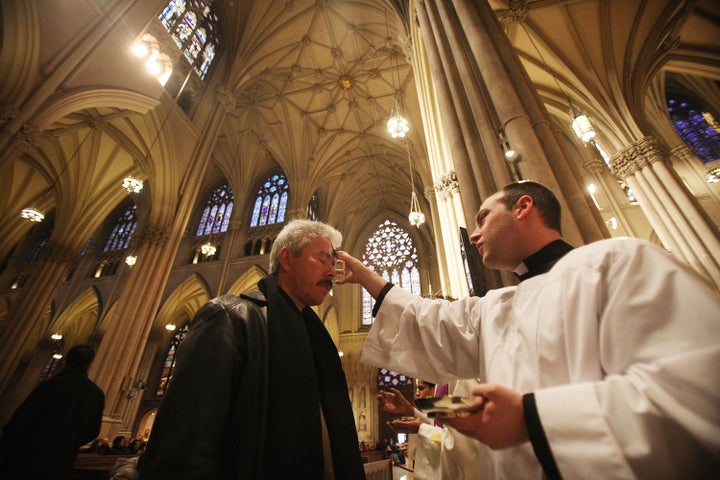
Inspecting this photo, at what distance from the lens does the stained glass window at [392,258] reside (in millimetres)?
17562

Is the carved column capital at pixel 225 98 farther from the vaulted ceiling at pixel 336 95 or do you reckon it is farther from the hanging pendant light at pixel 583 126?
the hanging pendant light at pixel 583 126

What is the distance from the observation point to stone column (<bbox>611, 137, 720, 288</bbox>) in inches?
255

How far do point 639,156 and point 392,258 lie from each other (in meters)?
12.5

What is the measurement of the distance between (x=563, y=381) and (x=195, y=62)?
13.4 m

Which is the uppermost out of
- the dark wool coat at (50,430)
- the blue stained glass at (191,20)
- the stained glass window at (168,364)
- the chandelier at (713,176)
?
the blue stained glass at (191,20)

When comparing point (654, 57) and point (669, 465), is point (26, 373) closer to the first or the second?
point (669, 465)

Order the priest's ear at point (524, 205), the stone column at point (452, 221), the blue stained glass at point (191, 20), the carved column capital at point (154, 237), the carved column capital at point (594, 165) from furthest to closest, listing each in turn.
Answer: the carved column capital at point (594, 165), the blue stained glass at point (191, 20), the carved column capital at point (154, 237), the stone column at point (452, 221), the priest's ear at point (524, 205)

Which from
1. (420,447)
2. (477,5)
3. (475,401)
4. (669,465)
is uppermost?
(477,5)

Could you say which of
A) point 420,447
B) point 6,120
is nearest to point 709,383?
point 420,447

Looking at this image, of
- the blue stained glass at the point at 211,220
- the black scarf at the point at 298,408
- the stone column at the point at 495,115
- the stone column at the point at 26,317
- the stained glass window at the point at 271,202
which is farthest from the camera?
the blue stained glass at the point at 211,220

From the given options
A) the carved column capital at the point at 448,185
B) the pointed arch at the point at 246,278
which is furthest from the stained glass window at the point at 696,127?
the pointed arch at the point at 246,278

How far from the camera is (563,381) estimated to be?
0.93 meters

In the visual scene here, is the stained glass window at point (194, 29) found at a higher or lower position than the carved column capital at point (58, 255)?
higher

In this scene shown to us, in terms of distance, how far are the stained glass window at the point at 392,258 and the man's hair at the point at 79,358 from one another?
14717 mm
